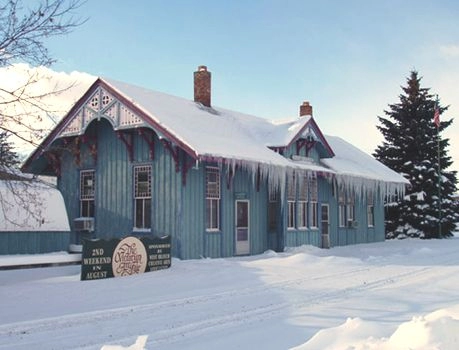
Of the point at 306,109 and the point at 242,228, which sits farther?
the point at 306,109

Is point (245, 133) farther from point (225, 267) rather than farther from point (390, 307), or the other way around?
point (390, 307)

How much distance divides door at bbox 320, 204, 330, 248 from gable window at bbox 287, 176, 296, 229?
8.72 feet

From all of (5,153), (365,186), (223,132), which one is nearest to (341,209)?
(365,186)

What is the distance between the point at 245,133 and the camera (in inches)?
885

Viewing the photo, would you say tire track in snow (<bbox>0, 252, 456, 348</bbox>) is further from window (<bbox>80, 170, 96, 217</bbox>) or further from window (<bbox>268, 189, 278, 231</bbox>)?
window (<bbox>80, 170, 96, 217</bbox>)

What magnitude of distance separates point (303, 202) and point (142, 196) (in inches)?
306

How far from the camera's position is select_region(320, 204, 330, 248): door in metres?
25.1

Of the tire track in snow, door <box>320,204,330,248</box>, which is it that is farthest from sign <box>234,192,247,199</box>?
the tire track in snow

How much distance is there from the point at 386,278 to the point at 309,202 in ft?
34.4

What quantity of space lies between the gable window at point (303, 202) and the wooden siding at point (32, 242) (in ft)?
32.1

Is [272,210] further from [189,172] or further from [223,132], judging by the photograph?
[189,172]

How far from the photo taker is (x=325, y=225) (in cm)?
2573

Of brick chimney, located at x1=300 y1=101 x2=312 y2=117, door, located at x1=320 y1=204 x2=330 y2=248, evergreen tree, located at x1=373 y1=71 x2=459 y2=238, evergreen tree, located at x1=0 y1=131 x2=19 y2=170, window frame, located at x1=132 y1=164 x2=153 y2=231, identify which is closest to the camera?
evergreen tree, located at x1=0 y1=131 x2=19 y2=170

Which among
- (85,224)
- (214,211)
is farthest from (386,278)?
(85,224)
